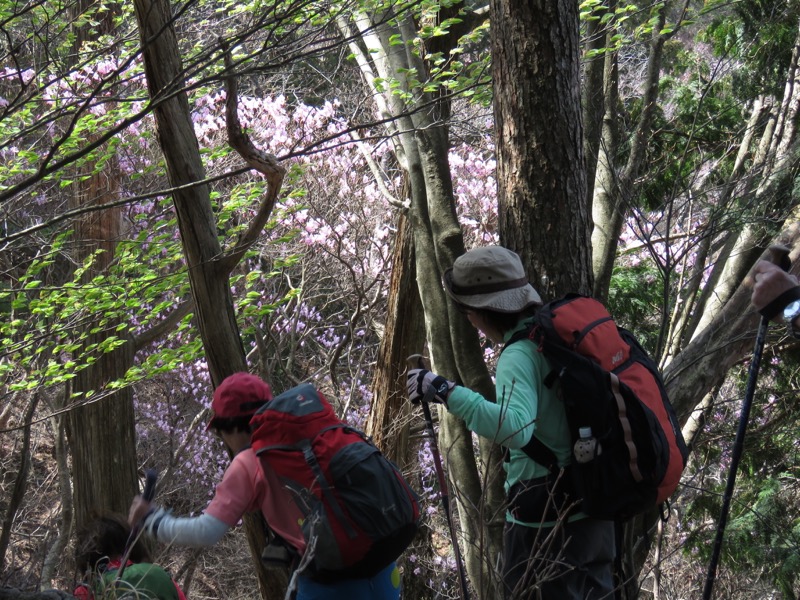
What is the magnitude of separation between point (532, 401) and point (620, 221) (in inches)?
78.6

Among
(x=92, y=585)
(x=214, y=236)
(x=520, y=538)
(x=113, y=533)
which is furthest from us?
(x=214, y=236)

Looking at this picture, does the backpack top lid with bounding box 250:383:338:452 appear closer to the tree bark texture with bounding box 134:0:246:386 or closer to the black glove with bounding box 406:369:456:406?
the black glove with bounding box 406:369:456:406

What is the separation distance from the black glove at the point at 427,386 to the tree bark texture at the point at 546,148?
87 cm

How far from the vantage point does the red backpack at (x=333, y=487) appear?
2.29 m

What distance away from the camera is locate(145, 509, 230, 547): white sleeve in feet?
7.13

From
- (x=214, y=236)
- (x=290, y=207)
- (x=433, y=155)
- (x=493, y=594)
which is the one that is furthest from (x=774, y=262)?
Answer: (x=290, y=207)

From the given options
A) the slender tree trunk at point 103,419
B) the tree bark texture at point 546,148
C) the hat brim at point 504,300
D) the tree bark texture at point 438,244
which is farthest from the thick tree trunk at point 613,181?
the slender tree trunk at point 103,419

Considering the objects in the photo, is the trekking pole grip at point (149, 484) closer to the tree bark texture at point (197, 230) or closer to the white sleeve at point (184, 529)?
the white sleeve at point (184, 529)

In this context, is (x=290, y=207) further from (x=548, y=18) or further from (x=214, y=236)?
(x=548, y=18)

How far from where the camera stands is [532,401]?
227cm

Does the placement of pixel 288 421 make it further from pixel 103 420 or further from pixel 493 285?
pixel 103 420

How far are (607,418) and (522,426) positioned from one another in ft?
0.86

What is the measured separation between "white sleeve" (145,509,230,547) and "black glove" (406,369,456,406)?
0.66 metres

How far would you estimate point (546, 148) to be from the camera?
3.10m
